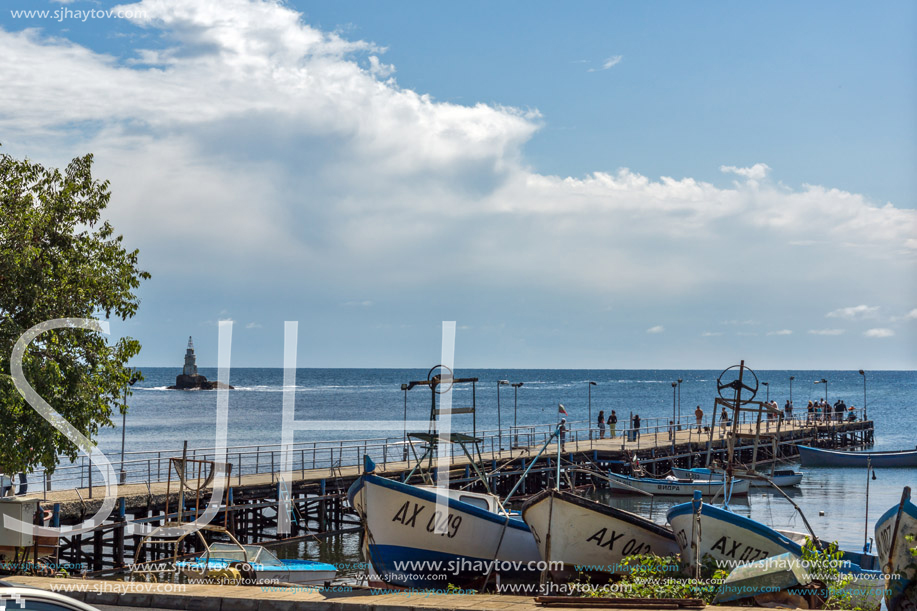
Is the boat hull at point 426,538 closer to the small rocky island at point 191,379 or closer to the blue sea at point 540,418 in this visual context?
the blue sea at point 540,418

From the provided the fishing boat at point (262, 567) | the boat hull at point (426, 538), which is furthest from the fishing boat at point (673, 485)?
the boat hull at point (426, 538)

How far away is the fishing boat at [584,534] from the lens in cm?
1659

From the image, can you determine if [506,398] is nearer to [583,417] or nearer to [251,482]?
[583,417]

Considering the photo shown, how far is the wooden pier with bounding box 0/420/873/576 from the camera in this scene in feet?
85.3

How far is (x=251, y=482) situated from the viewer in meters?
31.5

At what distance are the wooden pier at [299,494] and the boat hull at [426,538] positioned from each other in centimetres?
297

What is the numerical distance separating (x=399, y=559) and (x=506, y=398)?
133629 mm

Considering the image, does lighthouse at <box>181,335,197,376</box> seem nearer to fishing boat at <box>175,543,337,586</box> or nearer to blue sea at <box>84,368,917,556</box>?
blue sea at <box>84,368,917,556</box>

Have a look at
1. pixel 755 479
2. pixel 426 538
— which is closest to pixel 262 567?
pixel 426 538

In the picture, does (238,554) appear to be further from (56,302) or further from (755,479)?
(755,479)

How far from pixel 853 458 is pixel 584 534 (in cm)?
4341

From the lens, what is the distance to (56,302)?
15.0 meters

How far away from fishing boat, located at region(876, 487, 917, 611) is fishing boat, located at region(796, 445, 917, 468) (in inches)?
1715

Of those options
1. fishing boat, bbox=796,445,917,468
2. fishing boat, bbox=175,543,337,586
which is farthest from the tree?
fishing boat, bbox=796,445,917,468
